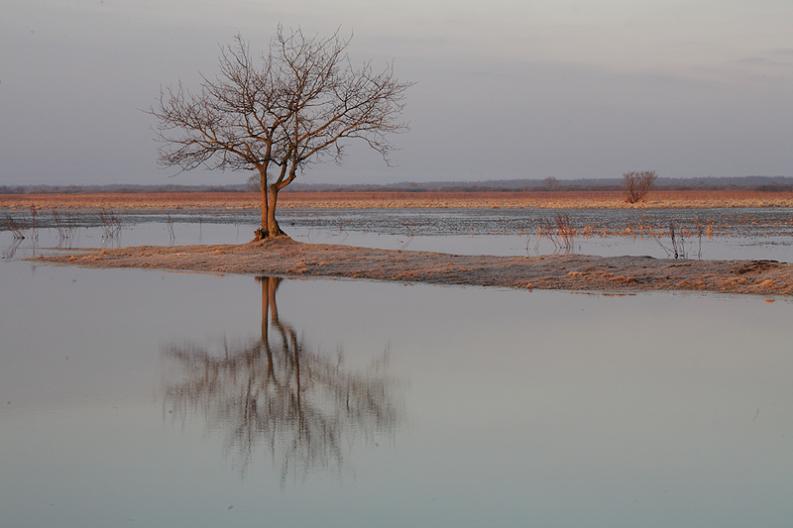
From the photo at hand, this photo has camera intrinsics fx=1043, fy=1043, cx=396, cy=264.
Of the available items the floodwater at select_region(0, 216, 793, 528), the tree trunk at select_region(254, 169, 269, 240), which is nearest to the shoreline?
the tree trunk at select_region(254, 169, 269, 240)

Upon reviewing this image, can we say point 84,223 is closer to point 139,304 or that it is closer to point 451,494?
point 139,304

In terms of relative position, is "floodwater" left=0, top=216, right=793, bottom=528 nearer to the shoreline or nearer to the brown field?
the brown field

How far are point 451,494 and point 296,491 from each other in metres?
1.00

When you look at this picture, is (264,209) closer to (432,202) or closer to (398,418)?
(398,418)

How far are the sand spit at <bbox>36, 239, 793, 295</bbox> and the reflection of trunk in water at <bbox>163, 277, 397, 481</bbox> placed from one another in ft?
29.2

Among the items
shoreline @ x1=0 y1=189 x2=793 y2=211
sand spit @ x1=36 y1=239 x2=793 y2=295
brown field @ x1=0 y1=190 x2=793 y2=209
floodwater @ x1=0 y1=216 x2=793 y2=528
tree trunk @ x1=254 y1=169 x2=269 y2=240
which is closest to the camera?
floodwater @ x1=0 y1=216 x2=793 y2=528

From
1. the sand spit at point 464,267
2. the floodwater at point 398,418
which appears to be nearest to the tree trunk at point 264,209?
the sand spit at point 464,267

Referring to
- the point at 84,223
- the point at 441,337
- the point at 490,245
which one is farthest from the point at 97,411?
the point at 84,223

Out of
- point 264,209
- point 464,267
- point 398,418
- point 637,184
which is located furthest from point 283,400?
point 637,184

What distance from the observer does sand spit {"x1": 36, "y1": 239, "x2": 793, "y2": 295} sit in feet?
63.3

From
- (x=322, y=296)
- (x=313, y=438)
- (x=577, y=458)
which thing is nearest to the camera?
(x=577, y=458)

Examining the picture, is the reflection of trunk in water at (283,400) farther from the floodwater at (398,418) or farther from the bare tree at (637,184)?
the bare tree at (637,184)

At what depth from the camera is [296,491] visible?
674cm

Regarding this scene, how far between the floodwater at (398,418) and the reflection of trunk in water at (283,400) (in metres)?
0.03
